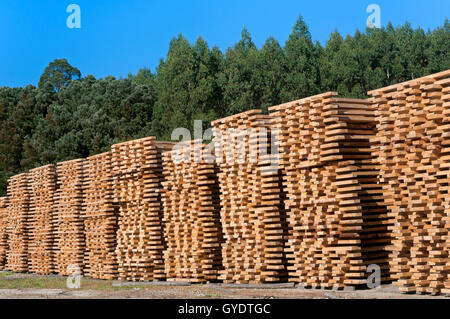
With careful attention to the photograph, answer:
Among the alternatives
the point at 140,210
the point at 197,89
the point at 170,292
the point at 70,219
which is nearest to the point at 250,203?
the point at 170,292

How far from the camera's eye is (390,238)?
12953 millimetres

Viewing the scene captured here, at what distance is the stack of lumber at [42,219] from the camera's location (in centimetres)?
2280

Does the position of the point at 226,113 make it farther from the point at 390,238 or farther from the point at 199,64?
the point at 390,238

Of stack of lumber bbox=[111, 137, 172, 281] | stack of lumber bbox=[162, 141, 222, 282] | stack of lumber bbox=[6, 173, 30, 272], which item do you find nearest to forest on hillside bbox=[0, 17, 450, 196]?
stack of lumber bbox=[6, 173, 30, 272]

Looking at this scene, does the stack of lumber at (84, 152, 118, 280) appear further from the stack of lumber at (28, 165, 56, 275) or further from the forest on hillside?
the forest on hillside

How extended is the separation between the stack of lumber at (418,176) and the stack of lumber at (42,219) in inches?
550

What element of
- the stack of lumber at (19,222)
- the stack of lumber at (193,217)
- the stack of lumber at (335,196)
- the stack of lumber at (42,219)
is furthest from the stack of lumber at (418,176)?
the stack of lumber at (19,222)

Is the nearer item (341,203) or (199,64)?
(341,203)

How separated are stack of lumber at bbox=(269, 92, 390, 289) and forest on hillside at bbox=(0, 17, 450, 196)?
1281 inches

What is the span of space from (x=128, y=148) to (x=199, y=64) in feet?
104

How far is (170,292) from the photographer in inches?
567

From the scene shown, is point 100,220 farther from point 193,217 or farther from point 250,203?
point 250,203

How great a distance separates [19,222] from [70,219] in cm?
448

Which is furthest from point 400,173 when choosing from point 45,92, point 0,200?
point 45,92
